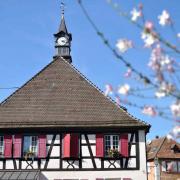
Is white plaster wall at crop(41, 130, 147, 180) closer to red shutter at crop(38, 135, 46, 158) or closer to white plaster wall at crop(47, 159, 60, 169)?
white plaster wall at crop(47, 159, 60, 169)

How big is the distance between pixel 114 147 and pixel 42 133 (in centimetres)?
379

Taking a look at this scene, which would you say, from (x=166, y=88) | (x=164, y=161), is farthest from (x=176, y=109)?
(x=164, y=161)

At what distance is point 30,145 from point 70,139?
84.8 inches

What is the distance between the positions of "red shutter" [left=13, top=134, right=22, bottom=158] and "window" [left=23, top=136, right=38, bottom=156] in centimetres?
27

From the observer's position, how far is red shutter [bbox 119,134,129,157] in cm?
2161

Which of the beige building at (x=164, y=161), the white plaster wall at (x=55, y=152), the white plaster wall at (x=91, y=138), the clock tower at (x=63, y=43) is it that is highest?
the clock tower at (x=63, y=43)

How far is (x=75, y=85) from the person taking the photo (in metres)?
24.8

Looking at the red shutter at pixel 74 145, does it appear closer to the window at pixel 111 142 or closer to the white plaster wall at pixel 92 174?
the white plaster wall at pixel 92 174

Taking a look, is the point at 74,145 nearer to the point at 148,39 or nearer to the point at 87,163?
the point at 87,163

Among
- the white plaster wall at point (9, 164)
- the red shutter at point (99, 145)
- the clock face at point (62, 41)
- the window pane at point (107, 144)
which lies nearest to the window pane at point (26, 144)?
the white plaster wall at point (9, 164)

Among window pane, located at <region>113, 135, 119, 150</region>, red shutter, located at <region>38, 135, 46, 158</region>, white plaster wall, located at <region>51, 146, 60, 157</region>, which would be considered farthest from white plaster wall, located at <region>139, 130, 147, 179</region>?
red shutter, located at <region>38, 135, 46, 158</region>

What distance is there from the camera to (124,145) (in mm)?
21750

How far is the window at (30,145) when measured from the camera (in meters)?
21.9

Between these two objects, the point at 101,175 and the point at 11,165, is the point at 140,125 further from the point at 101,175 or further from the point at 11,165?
the point at 11,165
